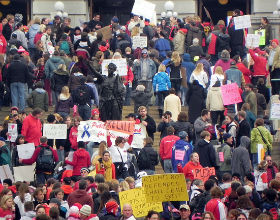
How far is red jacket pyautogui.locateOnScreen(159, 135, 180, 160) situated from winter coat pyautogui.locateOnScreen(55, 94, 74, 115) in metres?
3.70

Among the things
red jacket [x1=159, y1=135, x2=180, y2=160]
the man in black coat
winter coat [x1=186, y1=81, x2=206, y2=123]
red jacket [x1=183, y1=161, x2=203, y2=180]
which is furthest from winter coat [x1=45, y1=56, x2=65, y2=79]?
red jacket [x1=183, y1=161, x2=203, y2=180]

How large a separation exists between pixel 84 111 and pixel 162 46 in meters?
7.10

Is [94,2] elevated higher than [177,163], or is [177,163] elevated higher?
[94,2]

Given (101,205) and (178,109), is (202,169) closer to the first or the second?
(101,205)

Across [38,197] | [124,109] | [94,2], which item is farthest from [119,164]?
A: [94,2]

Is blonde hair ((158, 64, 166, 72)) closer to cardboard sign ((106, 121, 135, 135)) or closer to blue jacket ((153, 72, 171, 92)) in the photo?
blue jacket ((153, 72, 171, 92))

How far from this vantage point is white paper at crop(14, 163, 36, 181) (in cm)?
3156

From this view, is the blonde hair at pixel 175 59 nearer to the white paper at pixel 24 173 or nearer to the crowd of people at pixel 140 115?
the crowd of people at pixel 140 115

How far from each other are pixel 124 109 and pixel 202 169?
812 cm

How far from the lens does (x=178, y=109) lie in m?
36.0

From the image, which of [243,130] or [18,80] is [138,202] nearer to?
[243,130]

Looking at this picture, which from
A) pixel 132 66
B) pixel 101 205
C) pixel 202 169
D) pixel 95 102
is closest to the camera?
pixel 101 205

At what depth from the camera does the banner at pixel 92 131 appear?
108 feet

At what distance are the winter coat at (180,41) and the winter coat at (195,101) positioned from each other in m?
5.87
